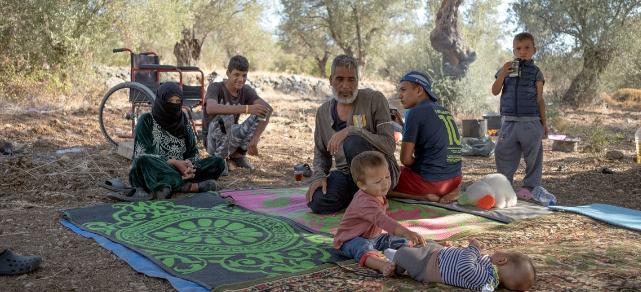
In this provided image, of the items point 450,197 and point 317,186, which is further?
point 450,197

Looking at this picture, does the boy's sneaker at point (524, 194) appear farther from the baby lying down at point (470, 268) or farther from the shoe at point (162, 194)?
the shoe at point (162, 194)

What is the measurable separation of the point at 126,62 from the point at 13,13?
8.95 m

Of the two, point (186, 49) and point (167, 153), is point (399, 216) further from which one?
point (186, 49)

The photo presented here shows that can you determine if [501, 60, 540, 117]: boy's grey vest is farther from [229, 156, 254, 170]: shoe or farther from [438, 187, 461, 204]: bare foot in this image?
[229, 156, 254, 170]: shoe

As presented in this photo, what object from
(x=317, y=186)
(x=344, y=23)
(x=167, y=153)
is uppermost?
(x=344, y=23)

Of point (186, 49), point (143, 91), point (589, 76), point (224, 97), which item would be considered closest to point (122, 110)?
point (143, 91)

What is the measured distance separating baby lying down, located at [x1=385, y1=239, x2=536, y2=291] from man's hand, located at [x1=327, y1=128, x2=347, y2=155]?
4.27 ft

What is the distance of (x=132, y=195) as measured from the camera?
4.91 metres

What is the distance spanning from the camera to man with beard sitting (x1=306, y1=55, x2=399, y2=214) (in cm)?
414

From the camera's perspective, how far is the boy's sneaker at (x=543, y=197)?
15.9ft

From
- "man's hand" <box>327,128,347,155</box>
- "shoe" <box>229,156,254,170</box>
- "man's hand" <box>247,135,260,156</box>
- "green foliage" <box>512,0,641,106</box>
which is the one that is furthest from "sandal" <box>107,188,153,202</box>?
"green foliage" <box>512,0,641,106</box>

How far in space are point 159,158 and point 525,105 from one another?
3077 millimetres

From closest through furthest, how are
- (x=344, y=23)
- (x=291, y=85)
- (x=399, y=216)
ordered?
(x=399, y=216)
(x=291, y=85)
(x=344, y=23)

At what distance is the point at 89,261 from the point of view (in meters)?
3.31
